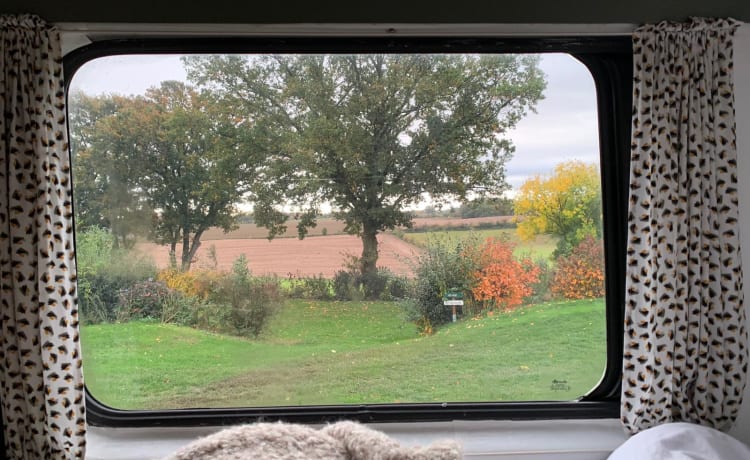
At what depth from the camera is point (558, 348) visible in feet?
7.57

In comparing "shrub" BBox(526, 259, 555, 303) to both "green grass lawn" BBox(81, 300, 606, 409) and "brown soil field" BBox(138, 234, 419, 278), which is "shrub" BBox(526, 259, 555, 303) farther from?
"brown soil field" BBox(138, 234, 419, 278)

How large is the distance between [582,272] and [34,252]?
2031 mm

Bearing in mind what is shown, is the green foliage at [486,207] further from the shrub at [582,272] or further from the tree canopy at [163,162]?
the tree canopy at [163,162]

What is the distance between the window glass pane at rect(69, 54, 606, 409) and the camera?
219 cm

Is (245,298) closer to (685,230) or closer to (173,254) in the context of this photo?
(173,254)

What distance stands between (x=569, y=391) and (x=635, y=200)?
0.84 meters

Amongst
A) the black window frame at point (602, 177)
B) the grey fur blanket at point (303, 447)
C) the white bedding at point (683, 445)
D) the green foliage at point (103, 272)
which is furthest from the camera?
the green foliage at point (103, 272)

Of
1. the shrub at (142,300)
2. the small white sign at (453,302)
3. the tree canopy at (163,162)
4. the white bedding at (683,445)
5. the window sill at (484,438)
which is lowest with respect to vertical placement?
the window sill at (484,438)

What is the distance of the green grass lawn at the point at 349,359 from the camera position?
225 cm

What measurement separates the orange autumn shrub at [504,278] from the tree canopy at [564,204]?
0.11 metres

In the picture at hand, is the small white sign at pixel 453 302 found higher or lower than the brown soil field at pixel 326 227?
lower

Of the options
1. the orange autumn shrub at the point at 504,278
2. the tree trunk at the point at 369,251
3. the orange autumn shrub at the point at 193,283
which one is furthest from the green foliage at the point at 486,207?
the orange autumn shrub at the point at 193,283

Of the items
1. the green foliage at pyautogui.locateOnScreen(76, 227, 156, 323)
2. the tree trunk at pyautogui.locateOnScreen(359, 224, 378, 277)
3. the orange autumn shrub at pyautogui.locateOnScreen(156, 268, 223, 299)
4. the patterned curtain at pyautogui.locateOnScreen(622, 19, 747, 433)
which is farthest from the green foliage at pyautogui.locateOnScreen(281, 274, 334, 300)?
the patterned curtain at pyautogui.locateOnScreen(622, 19, 747, 433)

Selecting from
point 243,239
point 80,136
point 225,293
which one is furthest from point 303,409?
point 80,136
